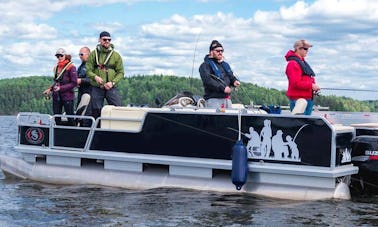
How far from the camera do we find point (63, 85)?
1063 centimetres

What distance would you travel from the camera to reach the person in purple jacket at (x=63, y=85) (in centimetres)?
1060

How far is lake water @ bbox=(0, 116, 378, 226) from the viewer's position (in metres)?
7.33

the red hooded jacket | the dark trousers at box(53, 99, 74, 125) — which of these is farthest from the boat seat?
the red hooded jacket

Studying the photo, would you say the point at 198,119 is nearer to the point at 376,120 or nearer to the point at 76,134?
the point at 76,134

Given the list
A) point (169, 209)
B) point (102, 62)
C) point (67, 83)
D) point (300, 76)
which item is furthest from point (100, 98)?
point (300, 76)

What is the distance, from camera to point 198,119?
29.1 feet

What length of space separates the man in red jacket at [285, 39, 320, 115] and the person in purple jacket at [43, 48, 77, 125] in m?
3.74

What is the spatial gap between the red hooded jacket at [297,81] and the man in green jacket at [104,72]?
2.85 meters

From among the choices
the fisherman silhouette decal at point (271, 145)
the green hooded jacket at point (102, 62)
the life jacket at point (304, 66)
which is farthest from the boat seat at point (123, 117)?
the life jacket at point (304, 66)

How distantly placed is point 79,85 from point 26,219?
3783mm

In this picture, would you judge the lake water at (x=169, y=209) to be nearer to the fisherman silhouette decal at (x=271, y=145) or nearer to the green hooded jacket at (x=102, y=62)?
the fisherman silhouette decal at (x=271, y=145)

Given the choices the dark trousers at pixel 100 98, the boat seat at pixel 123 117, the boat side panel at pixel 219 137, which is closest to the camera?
the boat side panel at pixel 219 137

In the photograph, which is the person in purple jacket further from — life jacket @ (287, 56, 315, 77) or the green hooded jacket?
life jacket @ (287, 56, 315, 77)

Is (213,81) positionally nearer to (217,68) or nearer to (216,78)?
(216,78)
